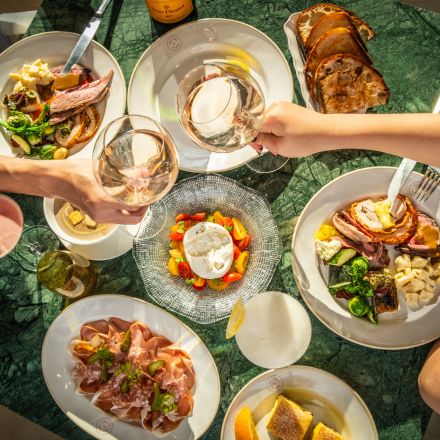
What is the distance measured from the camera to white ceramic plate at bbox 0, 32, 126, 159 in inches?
75.5

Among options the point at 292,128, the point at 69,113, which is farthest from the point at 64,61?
the point at 292,128

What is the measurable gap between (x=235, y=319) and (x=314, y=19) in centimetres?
114

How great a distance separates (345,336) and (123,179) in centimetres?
99

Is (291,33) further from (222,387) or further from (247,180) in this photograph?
(222,387)

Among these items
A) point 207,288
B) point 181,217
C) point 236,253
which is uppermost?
point 181,217

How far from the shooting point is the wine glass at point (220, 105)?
1.40 metres

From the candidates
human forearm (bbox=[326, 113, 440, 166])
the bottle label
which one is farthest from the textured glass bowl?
the bottle label

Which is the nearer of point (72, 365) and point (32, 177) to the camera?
point (32, 177)

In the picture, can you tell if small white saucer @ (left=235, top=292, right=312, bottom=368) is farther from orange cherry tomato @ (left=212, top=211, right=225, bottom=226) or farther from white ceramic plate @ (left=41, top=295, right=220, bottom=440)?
orange cherry tomato @ (left=212, top=211, right=225, bottom=226)

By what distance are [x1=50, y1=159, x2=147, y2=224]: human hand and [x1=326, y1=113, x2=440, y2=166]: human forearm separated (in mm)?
667

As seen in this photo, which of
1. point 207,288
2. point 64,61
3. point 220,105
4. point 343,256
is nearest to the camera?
point 220,105

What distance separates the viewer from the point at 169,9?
1866mm

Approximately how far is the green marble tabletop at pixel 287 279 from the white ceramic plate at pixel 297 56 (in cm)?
9

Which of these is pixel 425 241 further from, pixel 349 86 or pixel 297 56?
pixel 297 56
